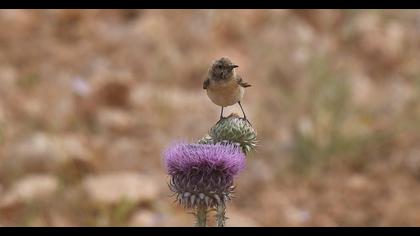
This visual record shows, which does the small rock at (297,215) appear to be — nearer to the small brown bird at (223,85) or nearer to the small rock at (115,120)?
the small rock at (115,120)

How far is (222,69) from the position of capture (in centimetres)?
375

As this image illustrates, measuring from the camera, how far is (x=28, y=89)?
10.1 metres

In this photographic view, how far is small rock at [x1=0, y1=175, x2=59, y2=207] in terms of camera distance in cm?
824

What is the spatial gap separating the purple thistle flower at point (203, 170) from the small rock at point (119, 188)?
4636mm

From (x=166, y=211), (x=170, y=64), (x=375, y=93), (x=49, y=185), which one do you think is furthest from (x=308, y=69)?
(x=49, y=185)

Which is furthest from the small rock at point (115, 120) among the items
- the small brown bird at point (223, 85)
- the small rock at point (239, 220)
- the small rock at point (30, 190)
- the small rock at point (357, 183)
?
the small brown bird at point (223, 85)

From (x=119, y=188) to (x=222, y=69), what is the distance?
15.9 feet

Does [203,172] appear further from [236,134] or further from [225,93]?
[225,93]

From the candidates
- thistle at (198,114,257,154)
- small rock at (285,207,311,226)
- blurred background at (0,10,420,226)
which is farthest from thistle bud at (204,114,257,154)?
small rock at (285,207,311,226)

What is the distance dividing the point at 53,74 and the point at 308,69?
2954 millimetres

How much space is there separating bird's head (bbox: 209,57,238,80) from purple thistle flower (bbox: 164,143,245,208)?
44cm

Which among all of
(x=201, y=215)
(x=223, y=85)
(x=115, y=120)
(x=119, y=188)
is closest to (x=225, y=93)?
(x=223, y=85)

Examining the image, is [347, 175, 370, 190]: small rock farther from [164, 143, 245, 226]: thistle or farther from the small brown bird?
[164, 143, 245, 226]: thistle

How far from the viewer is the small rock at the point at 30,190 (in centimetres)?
824
